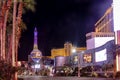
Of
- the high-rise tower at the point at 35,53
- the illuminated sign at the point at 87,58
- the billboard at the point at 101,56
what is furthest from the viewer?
the high-rise tower at the point at 35,53

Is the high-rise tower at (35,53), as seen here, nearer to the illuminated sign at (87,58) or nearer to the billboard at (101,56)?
the illuminated sign at (87,58)

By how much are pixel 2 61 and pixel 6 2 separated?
560 centimetres

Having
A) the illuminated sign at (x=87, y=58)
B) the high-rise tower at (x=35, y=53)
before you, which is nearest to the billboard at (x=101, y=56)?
the illuminated sign at (x=87, y=58)

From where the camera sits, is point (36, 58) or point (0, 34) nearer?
point (0, 34)

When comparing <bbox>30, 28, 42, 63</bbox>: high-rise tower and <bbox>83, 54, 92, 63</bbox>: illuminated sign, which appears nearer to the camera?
<bbox>83, 54, 92, 63</bbox>: illuminated sign

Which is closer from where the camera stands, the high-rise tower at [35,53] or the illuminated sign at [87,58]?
the illuminated sign at [87,58]

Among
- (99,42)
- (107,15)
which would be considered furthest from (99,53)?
(107,15)

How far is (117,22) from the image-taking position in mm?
80812

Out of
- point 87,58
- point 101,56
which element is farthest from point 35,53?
point 101,56

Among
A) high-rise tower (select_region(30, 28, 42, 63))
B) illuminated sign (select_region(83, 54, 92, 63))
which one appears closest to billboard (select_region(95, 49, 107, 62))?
illuminated sign (select_region(83, 54, 92, 63))

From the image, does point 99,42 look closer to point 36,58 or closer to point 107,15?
point 107,15

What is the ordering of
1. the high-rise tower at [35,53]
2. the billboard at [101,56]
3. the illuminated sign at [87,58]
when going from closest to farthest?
the billboard at [101,56]
the illuminated sign at [87,58]
the high-rise tower at [35,53]

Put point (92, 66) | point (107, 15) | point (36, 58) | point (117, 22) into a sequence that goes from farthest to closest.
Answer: point (36, 58)
point (107, 15)
point (92, 66)
point (117, 22)

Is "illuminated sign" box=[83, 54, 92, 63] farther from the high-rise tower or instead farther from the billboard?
the high-rise tower
